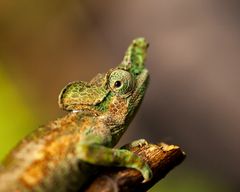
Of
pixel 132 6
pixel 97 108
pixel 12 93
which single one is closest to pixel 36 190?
pixel 97 108

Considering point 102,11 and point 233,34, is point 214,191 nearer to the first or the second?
point 233,34

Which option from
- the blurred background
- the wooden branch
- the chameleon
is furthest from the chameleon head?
the blurred background

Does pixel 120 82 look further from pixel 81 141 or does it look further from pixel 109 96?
pixel 81 141

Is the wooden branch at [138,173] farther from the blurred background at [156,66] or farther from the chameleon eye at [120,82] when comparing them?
the blurred background at [156,66]

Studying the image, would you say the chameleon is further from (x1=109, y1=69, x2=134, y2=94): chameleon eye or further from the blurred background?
the blurred background

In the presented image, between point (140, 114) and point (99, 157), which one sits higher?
point (140, 114)

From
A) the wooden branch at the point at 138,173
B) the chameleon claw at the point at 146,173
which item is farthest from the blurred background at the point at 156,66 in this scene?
the chameleon claw at the point at 146,173
